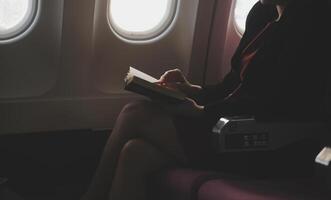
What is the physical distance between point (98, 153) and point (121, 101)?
0.34 metres

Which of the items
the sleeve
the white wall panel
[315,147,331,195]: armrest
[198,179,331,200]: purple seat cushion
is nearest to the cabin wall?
the white wall panel

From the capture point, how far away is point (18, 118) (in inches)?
135

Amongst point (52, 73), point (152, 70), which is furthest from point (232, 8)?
point (52, 73)

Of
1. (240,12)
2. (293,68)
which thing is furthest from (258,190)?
(240,12)

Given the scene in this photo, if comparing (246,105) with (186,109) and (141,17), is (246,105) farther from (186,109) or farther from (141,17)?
(141,17)

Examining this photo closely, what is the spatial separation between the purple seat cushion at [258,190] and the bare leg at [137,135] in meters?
0.29

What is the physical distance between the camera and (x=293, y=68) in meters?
2.41

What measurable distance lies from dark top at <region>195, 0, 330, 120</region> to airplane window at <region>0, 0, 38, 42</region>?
1308mm

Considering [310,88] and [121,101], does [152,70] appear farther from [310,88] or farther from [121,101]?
[310,88]

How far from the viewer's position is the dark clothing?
95.4 inches

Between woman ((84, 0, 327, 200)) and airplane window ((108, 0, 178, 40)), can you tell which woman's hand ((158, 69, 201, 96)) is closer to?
woman ((84, 0, 327, 200))

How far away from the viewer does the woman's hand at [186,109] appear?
2.63 meters

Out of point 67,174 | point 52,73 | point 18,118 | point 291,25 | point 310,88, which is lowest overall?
point 67,174

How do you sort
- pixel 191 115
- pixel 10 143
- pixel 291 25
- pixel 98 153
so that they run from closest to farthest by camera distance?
pixel 291 25 < pixel 191 115 < pixel 10 143 < pixel 98 153
